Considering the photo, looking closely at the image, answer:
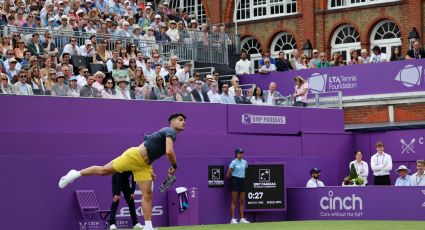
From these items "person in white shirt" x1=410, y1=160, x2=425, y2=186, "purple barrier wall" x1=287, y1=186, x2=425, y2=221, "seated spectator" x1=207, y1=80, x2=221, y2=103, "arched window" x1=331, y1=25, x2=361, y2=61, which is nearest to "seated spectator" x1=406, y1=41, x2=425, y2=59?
"person in white shirt" x1=410, y1=160, x2=425, y2=186

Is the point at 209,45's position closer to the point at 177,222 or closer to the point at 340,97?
the point at 340,97

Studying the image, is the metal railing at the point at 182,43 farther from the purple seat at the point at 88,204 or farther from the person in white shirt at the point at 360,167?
the person in white shirt at the point at 360,167

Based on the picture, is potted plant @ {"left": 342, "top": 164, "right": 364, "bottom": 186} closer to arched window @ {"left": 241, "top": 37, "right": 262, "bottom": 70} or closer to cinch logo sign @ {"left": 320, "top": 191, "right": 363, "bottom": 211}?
cinch logo sign @ {"left": 320, "top": 191, "right": 363, "bottom": 211}

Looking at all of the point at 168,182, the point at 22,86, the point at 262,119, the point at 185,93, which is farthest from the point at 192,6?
the point at 168,182

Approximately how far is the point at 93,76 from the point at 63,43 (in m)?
3.34

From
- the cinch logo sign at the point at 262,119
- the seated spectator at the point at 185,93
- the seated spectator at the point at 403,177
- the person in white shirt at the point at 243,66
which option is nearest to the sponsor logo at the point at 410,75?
the cinch logo sign at the point at 262,119

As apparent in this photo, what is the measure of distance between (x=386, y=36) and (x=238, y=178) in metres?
14.3

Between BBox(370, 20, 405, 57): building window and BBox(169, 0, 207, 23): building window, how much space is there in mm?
7796

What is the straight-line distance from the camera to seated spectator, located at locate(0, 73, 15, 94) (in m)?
23.1

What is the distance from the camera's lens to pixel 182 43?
3278 cm

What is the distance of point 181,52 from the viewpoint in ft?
107

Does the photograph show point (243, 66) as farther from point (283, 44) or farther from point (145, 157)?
point (145, 157)

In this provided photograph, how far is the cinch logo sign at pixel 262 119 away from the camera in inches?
1115

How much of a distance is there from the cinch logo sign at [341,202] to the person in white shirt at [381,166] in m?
1.66
